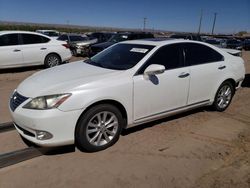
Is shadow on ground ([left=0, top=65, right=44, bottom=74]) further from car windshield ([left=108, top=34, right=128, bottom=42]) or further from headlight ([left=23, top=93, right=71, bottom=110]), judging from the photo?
headlight ([left=23, top=93, right=71, bottom=110])

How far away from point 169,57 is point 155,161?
1901 millimetres

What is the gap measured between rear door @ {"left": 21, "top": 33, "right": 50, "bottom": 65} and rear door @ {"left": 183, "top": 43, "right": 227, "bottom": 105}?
742 centimetres

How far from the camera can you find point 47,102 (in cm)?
371

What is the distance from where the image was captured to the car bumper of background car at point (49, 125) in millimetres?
3633

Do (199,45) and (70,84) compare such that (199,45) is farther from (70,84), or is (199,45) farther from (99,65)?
(70,84)

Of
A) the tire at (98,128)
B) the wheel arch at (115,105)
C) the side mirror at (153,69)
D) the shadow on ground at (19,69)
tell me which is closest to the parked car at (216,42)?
the shadow on ground at (19,69)

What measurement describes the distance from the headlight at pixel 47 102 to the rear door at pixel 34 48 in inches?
301

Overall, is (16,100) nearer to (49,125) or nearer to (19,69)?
(49,125)

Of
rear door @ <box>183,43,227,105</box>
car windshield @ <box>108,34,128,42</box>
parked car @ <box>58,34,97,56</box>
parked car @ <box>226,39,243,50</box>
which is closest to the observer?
rear door @ <box>183,43,227,105</box>

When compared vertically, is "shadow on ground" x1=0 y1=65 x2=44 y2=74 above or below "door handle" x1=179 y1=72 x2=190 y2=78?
below

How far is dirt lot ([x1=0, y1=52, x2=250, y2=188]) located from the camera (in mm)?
3445

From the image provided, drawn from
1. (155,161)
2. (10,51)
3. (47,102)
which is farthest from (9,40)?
(155,161)

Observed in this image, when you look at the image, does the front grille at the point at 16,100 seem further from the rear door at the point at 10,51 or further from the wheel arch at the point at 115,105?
the rear door at the point at 10,51

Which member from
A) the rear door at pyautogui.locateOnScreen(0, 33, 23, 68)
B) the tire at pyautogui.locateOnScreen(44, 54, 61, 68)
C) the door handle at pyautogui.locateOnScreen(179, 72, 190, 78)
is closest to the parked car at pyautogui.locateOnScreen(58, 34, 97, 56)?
the tire at pyautogui.locateOnScreen(44, 54, 61, 68)
